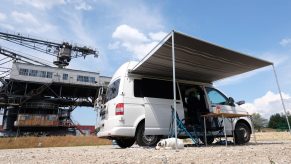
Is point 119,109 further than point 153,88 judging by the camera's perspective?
No

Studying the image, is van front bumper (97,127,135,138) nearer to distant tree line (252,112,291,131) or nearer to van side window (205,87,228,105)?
van side window (205,87,228,105)

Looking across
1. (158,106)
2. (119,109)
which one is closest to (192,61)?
(158,106)

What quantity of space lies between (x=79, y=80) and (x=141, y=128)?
143 feet

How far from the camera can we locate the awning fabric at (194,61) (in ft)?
21.6

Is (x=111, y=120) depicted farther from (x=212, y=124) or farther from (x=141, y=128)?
(x=212, y=124)

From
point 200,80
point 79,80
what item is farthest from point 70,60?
point 200,80

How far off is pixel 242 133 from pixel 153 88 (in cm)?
345

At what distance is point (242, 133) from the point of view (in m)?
8.40

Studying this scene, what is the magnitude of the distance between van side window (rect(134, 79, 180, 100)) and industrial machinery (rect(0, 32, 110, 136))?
36.2 m

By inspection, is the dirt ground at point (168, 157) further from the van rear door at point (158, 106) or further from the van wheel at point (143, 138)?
the van rear door at point (158, 106)

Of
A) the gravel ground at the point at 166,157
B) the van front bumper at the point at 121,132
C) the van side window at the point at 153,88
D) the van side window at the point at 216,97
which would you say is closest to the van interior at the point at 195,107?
the van side window at the point at 216,97

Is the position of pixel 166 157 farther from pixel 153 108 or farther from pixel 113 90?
pixel 113 90

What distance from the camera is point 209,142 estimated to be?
30.0 ft

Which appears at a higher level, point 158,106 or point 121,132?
point 158,106
